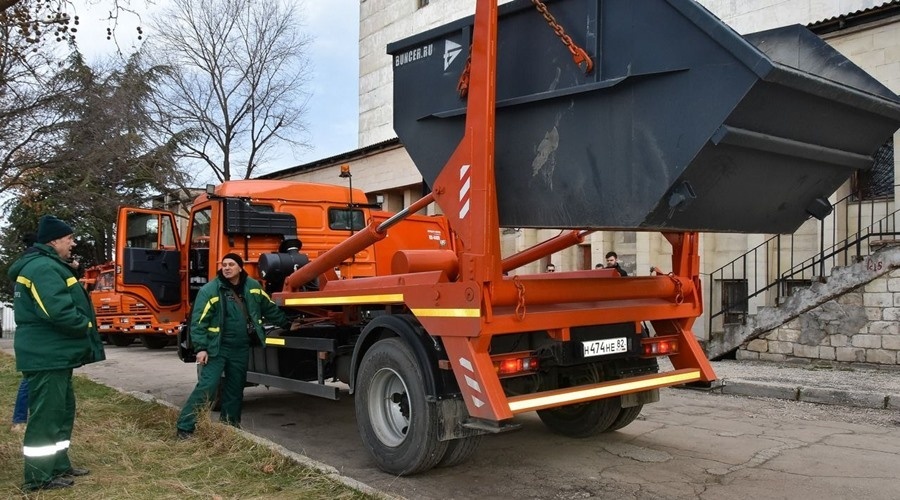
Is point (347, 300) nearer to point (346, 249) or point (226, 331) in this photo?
point (346, 249)

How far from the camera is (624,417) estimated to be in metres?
6.02

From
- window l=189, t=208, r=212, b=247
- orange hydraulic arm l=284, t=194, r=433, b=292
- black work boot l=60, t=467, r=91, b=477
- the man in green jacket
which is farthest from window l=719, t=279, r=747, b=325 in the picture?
the man in green jacket

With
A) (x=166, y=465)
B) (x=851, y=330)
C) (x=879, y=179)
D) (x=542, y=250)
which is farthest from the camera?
(x=879, y=179)

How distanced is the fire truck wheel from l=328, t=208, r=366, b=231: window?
162 inches

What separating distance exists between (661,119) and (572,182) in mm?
655

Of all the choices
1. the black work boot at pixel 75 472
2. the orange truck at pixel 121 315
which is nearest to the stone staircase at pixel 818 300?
the black work boot at pixel 75 472

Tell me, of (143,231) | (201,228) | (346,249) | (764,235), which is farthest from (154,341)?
(764,235)

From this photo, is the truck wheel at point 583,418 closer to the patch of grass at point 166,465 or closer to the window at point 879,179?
the patch of grass at point 166,465

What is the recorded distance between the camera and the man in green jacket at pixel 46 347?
4559 millimetres

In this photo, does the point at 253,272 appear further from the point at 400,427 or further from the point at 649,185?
the point at 649,185

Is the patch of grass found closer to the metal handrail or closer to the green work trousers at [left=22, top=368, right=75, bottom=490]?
the green work trousers at [left=22, top=368, right=75, bottom=490]

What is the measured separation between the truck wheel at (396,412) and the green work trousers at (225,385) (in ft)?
4.82

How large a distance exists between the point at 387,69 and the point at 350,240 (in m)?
20.9

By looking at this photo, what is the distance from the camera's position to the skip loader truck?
392cm
